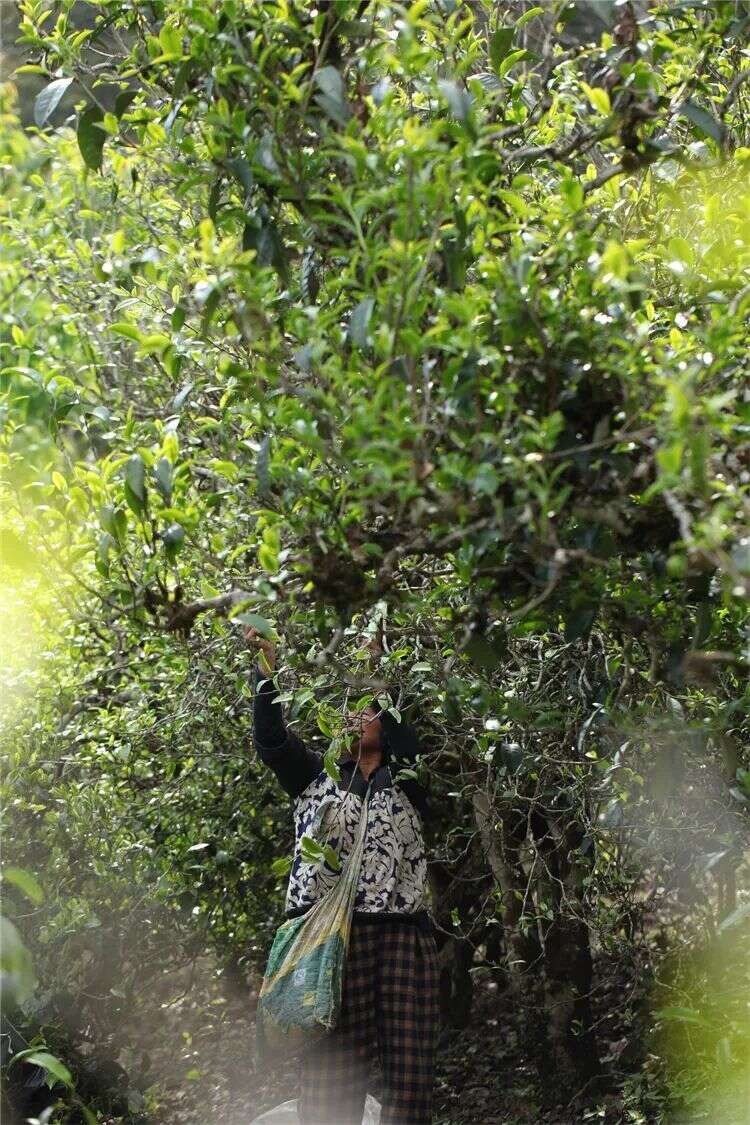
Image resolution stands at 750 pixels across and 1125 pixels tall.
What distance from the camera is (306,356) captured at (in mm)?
2072

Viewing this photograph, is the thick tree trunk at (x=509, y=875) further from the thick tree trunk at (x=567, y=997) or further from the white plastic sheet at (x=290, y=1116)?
the white plastic sheet at (x=290, y=1116)

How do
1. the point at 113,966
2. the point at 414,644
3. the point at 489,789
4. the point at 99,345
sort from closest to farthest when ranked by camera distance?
the point at 414,644
the point at 99,345
the point at 489,789
the point at 113,966

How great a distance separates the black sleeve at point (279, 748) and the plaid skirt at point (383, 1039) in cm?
50

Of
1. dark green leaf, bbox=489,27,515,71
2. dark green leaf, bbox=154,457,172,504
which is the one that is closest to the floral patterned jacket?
dark green leaf, bbox=154,457,172,504

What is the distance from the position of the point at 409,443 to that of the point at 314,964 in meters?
2.41

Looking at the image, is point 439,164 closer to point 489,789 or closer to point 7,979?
point 7,979

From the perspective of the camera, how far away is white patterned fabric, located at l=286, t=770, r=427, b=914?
4.12 metres

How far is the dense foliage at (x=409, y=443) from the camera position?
6.49 ft

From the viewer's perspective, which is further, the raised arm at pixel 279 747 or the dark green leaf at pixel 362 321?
the raised arm at pixel 279 747

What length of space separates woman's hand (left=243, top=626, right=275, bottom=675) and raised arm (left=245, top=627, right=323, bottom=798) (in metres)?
0.35

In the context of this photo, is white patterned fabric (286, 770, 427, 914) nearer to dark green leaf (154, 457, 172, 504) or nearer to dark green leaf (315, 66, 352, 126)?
dark green leaf (154, 457, 172, 504)

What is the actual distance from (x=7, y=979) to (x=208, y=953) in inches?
150

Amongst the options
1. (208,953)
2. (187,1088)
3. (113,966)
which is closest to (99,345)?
(113,966)

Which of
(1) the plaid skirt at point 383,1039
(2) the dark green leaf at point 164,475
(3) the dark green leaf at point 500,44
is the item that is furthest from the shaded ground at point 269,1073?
(3) the dark green leaf at point 500,44
